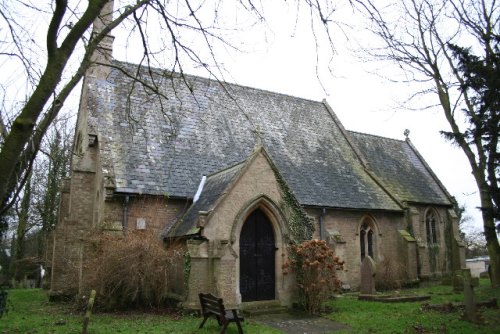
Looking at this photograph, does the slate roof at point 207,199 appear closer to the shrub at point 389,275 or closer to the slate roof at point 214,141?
the slate roof at point 214,141

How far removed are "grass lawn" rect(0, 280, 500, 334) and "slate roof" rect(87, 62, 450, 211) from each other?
16.0 ft

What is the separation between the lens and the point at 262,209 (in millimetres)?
15312

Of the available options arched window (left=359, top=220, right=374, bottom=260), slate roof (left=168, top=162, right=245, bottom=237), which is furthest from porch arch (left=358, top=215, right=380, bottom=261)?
slate roof (left=168, top=162, right=245, bottom=237)

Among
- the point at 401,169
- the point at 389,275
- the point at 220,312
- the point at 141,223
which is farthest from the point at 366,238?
the point at 220,312

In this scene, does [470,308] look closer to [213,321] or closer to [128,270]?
[213,321]

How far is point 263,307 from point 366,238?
32.2 feet

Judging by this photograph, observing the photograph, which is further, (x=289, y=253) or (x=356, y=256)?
(x=356, y=256)

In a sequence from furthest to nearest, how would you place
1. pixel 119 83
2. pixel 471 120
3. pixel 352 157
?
1. pixel 352 157
2. pixel 119 83
3. pixel 471 120

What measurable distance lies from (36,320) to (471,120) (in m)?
15.9

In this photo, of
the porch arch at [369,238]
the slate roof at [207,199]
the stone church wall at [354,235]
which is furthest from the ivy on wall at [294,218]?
the porch arch at [369,238]

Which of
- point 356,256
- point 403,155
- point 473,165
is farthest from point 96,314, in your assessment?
point 403,155

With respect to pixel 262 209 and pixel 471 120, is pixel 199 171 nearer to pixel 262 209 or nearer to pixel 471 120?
pixel 262 209

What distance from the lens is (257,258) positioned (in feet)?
49.2

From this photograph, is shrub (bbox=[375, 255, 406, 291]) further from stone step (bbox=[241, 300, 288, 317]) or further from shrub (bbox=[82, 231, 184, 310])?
shrub (bbox=[82, 231, 184, 310])
